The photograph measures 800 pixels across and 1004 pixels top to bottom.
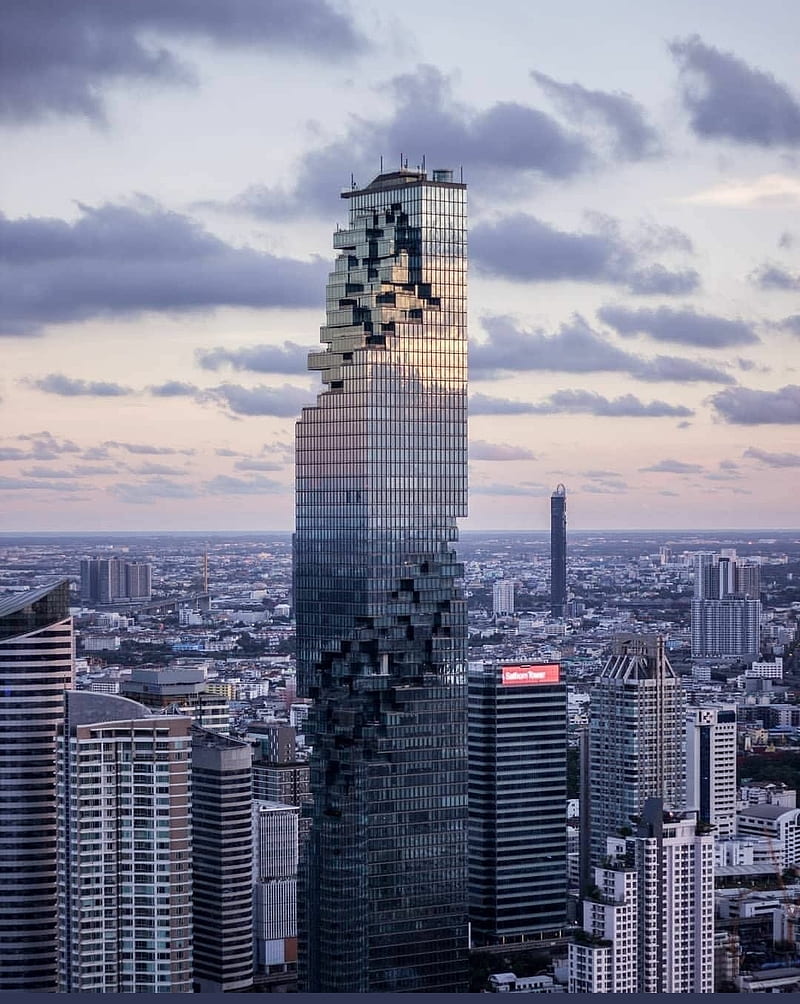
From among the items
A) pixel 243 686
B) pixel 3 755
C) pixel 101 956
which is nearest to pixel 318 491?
pixel 3 755

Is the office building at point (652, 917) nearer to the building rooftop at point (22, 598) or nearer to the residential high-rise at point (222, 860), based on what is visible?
the residential high-rise at point (222, 860)

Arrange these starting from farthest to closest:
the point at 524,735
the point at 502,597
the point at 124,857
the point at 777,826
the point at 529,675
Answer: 1. the point at 502,597
2. the point at 777,826
3. the point at 529,675
4. the point at 524,735
5. the point at 124,857

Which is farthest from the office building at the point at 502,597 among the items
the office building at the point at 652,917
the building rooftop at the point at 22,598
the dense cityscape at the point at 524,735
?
the office building at the point at 652,917

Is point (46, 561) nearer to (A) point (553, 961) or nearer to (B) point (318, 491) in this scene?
(B) point (318, 491)

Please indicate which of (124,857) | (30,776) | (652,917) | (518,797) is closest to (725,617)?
(518,797)

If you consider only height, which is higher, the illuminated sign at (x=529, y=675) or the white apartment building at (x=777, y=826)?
the illuminated sign at (x=529, y=675)

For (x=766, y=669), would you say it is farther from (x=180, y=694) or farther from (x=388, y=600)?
(x=388, y=600)

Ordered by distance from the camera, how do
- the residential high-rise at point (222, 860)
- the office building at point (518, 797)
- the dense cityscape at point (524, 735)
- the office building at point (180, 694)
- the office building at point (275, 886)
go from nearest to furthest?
the dense cityscape at point (524, 735)
the residential high-rise at point (222, 860)
the office building at point (275, 886)
the office building at point (518, 797)
the office building at point (180, 694)

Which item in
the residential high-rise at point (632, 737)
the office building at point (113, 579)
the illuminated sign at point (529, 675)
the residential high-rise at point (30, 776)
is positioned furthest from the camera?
the illuminated sign at point (529, 675)
